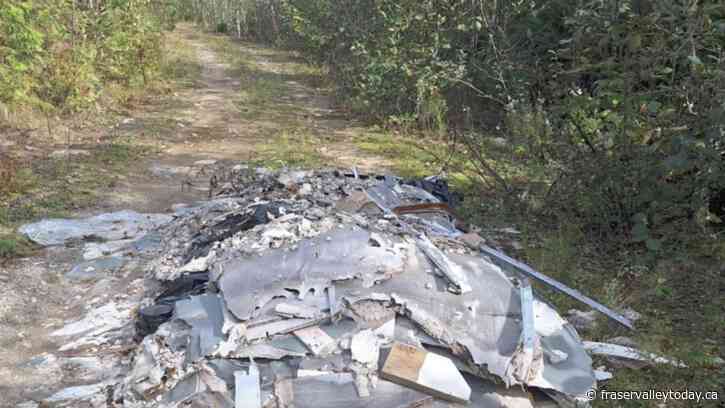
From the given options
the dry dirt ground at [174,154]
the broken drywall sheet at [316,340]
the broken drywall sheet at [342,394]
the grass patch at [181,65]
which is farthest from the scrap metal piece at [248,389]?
the grass patch at [181,65]

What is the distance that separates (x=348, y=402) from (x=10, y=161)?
5.39m

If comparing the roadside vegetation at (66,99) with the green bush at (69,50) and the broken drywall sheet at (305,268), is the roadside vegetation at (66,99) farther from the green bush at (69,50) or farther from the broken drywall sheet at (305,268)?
the broken drywall sheet at (305,268)

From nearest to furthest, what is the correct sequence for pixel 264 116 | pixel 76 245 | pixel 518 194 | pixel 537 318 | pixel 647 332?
pixel 537 318 → pixel 647 332 → pixel 76 245 → pixel 518 194 → pixel 264 116

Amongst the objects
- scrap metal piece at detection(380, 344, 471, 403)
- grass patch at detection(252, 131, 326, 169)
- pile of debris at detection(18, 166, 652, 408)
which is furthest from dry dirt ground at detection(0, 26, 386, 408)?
scrap metal piece at detection(380, 344, 471, 403)

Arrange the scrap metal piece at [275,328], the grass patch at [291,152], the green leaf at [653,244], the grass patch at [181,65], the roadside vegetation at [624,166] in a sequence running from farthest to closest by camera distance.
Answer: the grass patch at [181,65]
the grass patch at [291,152]
the green leaf at [653,244]
the roadside vegetation at [624,166]
the scrap metal piece at [275,328]

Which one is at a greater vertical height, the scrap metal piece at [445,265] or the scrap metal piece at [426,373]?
the scrap metal piece at [445,265]

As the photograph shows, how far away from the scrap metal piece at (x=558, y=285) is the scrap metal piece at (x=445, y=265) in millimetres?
712

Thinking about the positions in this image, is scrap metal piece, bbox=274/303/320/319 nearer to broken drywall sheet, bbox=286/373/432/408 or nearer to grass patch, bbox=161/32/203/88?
broken drywall sheet, bbox=286/373/432/408

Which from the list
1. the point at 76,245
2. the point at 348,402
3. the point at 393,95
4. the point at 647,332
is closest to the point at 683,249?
the point at 647,332

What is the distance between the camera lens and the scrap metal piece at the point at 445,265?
133 inches

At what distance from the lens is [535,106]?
25.7 feet

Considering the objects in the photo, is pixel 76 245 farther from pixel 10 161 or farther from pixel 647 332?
pixel 647 332

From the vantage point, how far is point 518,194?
19.2 feet

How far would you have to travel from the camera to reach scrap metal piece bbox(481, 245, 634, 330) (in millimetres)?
3801
